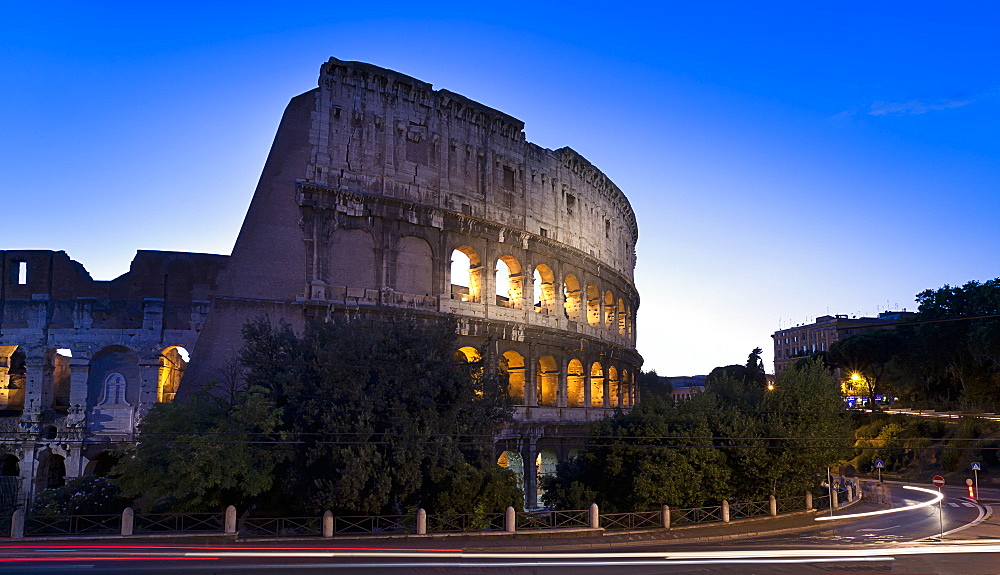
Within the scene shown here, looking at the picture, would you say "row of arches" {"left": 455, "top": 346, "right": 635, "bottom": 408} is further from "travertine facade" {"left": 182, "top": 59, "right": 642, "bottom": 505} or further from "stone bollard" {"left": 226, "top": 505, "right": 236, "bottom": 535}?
"stone bollard" {"left": 226, "top": 505, "right": 236, "bottom": 535}

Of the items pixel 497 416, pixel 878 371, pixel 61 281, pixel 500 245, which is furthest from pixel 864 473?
pixel 61 281

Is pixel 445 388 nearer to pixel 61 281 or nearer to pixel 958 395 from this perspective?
pixel 61 281

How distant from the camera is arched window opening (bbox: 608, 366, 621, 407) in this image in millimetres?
47094

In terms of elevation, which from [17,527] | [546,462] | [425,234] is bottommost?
[17,527]

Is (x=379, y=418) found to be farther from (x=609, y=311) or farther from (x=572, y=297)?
(x=609, y=311)

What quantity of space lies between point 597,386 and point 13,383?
31.1 m

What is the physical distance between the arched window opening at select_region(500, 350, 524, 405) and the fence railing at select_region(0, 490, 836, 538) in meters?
11.4

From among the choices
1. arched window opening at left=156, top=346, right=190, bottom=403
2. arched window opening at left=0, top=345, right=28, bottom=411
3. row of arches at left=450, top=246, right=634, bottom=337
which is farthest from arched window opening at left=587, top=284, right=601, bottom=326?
arched window opening at left=0, top=345, right=28, bottom=411

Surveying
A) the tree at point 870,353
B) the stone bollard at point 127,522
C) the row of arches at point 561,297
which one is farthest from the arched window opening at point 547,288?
the tree at point 870,353

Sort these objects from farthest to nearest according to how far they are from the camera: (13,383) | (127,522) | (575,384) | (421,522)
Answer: (575,384) → (13,383) → (421,522) → (127,522)

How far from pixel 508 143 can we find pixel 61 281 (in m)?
21.7

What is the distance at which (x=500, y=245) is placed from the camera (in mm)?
38562

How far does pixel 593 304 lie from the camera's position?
152 feet

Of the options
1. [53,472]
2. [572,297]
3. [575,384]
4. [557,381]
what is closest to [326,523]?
[53,472]
